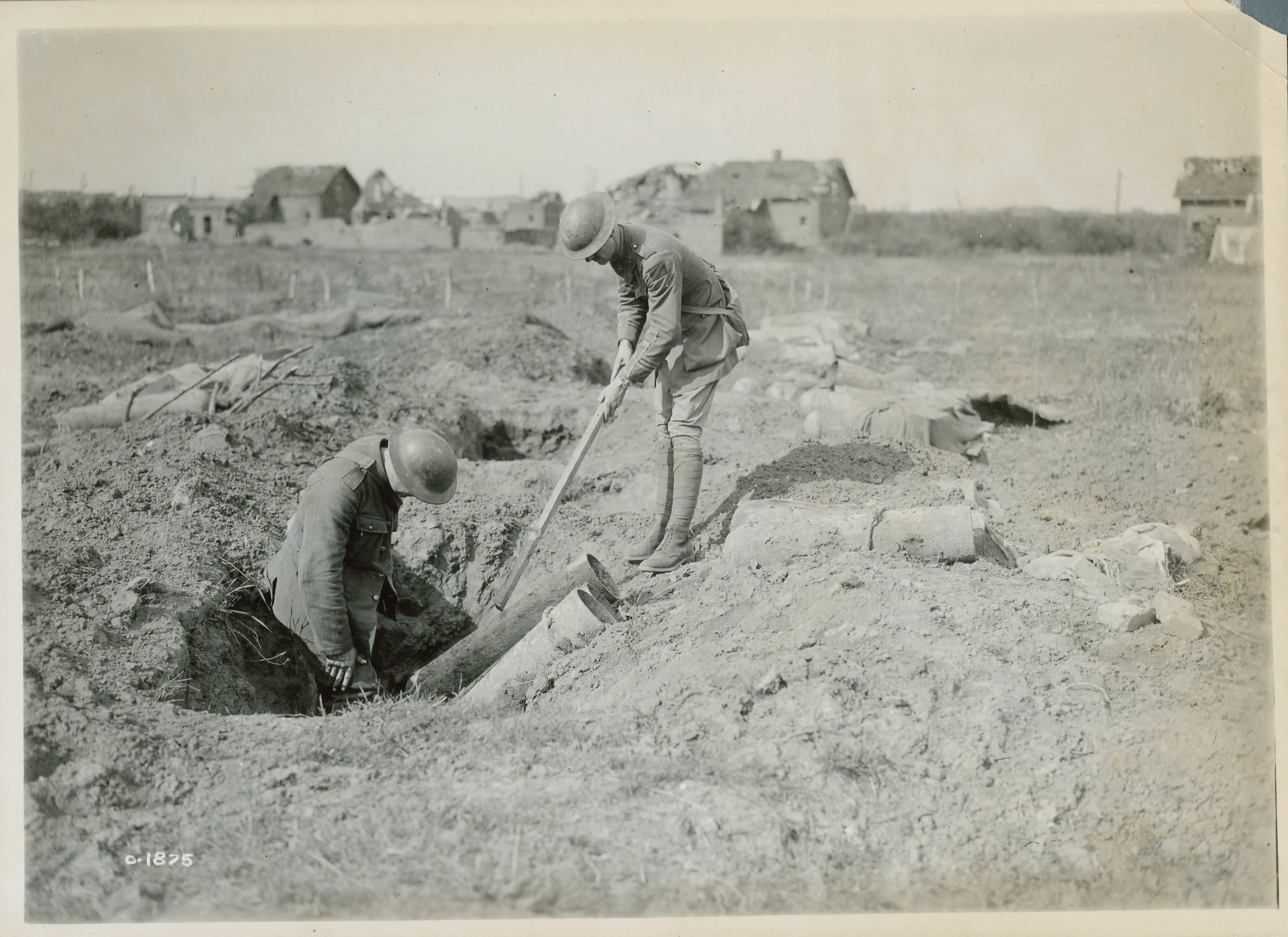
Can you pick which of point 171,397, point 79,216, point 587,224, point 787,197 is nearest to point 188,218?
point 79,216

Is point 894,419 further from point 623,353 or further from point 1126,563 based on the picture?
point 623,353

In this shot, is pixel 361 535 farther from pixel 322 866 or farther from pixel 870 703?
pixel 870 703

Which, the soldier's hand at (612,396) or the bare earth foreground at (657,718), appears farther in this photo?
the soldier's hand at (612,396)

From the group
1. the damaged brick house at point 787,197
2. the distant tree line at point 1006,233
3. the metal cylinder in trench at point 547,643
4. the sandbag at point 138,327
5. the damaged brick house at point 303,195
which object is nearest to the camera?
the metal cylinder in trench at point 547,643

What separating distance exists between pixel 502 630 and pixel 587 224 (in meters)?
Answer: 1.96

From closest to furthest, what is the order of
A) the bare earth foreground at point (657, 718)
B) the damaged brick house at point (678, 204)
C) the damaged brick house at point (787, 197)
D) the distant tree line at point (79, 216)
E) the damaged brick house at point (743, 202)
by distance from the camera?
1. the bare earth foreground at point (657, 718)
2. the distant tree line at point (79, 216)
3. the damaged brick house at point (787, 197)
4. the damaged brick house at point (743, 202)
5. the damaged brick house at point (678, 204)

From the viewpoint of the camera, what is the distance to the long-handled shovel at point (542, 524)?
482 centimetres

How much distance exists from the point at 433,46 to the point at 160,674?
392cm

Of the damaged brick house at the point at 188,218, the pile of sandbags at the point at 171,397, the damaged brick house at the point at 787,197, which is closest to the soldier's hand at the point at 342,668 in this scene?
the pile of sandbags at the point at 171,397

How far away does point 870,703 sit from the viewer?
383 cm

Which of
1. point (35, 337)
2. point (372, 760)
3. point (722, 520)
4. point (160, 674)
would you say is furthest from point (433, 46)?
point (35, 337)

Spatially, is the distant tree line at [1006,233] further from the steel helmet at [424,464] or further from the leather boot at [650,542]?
the steel helmet at [424,464]

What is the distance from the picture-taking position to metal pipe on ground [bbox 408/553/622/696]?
4.65 metres

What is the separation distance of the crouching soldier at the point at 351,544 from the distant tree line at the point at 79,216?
239 cm
